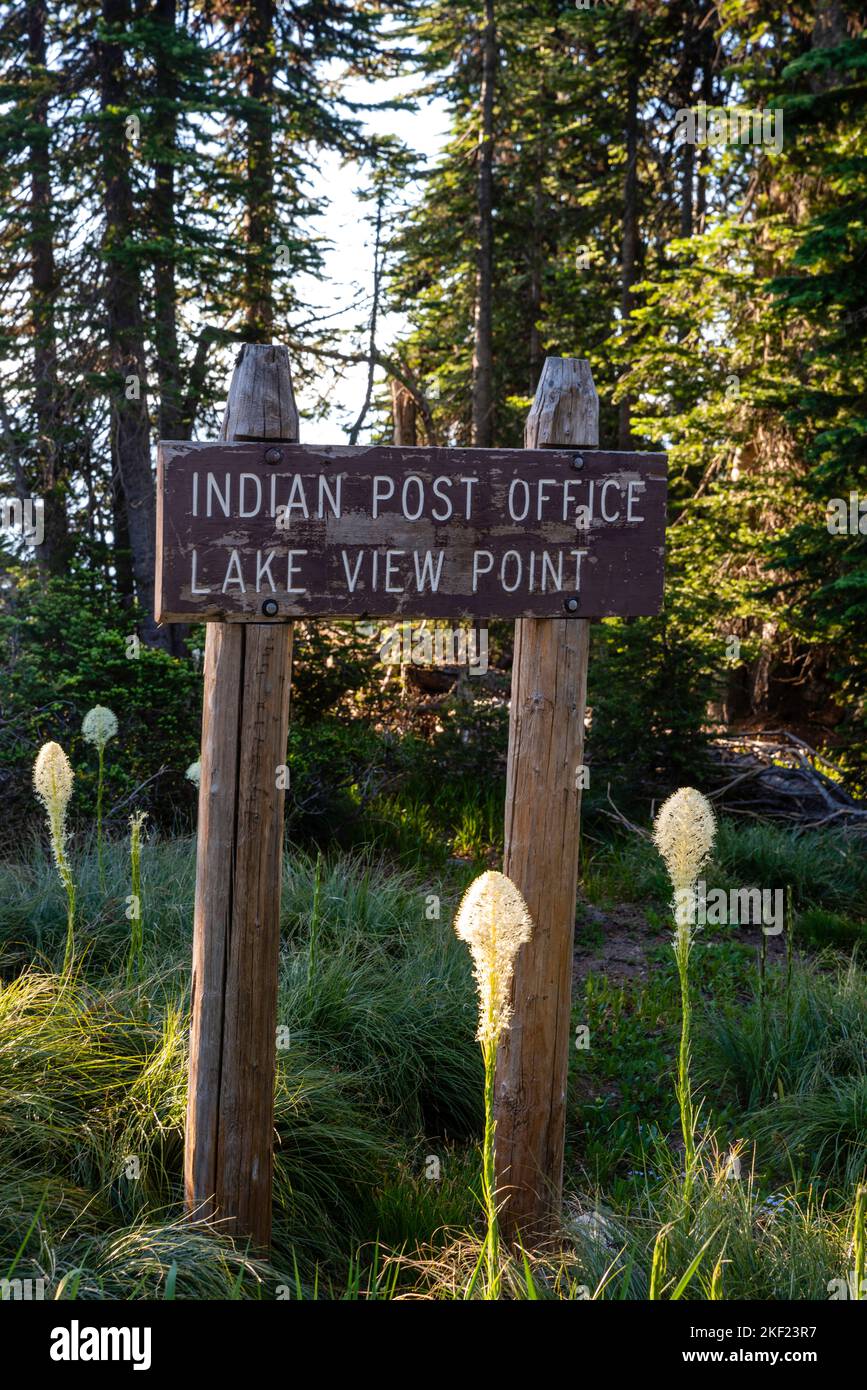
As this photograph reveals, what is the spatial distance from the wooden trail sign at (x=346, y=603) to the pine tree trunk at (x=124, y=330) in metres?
8.46

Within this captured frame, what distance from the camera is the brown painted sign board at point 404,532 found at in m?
3.22

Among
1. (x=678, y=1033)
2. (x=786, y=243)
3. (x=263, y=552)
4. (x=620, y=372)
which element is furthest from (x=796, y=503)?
(x=263, y=552)

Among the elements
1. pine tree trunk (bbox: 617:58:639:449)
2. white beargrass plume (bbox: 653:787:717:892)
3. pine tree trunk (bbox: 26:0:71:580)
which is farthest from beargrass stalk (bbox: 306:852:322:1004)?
pine tree trunk (bbox: 617:58:639:449)

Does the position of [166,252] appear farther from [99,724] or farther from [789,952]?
[789,952]

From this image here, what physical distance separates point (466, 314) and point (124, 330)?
7.14m

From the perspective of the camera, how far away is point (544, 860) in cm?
369

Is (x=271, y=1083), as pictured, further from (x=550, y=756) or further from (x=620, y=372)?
(x=620, y=372)

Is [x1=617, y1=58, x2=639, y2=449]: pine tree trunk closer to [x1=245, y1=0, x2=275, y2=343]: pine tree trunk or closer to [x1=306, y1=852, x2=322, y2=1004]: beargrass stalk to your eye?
[x1=245, y1=0, x2=275, y2=343]: pine tree trunk

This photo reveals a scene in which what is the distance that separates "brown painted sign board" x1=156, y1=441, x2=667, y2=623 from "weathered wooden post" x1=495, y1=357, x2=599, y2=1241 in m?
0.14

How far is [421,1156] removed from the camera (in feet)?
14.3

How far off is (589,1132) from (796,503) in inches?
359

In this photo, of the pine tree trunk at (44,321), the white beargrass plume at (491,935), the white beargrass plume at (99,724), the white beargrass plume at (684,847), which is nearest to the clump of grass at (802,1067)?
the white beargrass plume at (684,847)

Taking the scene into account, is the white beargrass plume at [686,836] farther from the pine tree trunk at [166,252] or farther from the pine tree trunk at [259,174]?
the pine tree trunk at [259,174]

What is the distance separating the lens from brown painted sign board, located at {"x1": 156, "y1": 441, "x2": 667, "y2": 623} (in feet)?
10.6
